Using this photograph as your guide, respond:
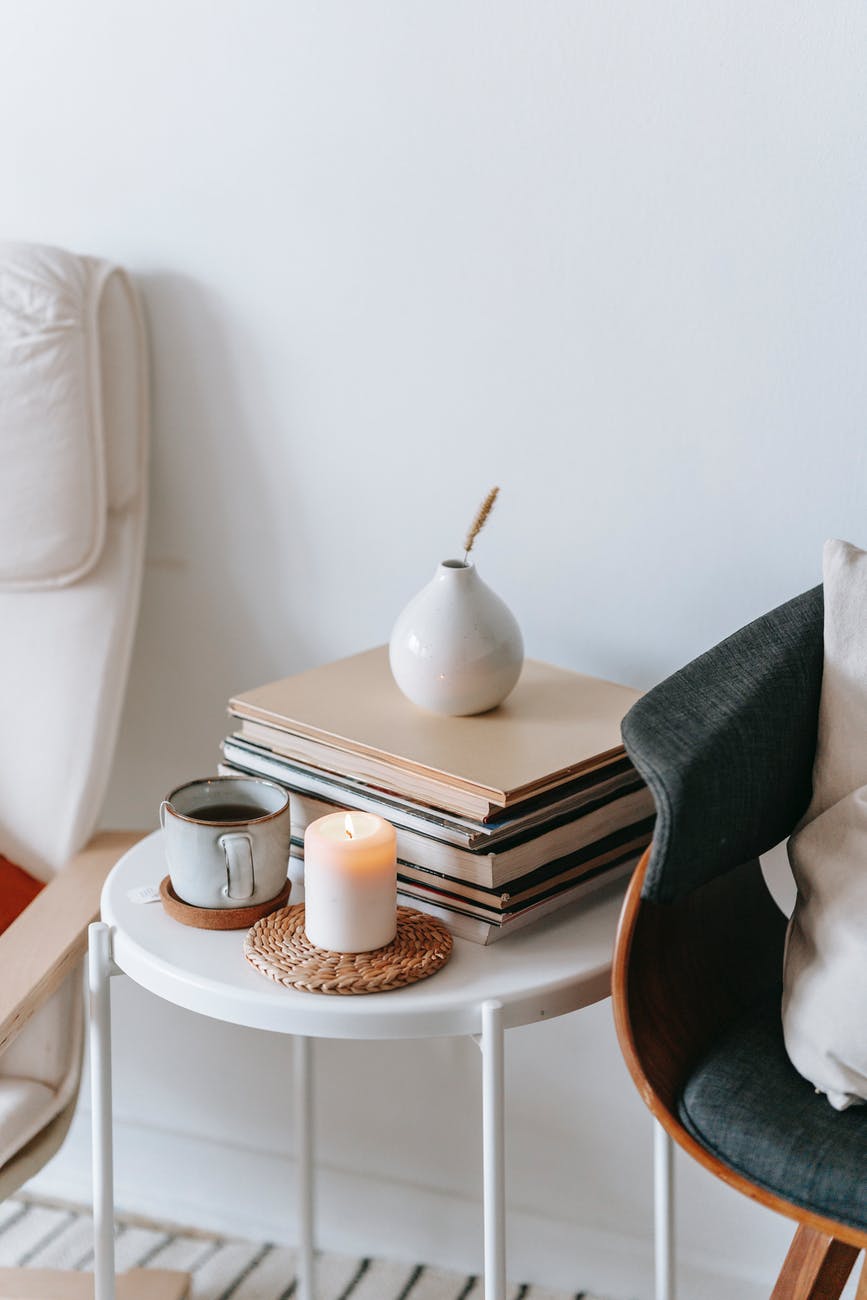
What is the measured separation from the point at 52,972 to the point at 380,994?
32 centimetres

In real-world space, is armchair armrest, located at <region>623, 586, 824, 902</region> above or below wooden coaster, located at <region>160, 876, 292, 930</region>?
above

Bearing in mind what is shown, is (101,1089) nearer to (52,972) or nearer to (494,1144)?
(52,972)

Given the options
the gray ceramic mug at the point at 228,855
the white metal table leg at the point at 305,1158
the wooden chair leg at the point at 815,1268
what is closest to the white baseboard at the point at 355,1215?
the white metal table leg at the point at 305,1158

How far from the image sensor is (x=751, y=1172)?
29.6 inches

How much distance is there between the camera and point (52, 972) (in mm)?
1011

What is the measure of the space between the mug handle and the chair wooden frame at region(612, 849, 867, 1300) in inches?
10.6

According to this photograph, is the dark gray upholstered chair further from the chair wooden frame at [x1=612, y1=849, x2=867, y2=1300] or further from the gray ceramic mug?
the gray ceramic mug

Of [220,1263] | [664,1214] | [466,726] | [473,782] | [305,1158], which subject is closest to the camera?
[473,782]

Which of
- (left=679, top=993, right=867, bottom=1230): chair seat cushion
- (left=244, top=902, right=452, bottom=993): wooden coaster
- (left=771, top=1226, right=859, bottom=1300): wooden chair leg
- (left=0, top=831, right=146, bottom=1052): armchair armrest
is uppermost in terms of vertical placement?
(left=244, top=902, right=452, bottom=993): wooden coaster

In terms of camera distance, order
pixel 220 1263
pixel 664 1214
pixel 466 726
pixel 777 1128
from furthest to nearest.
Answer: pixel 220 1263 < pixel 664 1214 < pixel 466 726 < pixel 777 1128

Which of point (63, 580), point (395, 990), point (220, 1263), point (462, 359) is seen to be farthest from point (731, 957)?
point (220, 1263)

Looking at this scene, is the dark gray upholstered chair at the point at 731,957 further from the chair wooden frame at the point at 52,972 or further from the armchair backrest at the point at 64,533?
the armchair backrest at the point at 64,533

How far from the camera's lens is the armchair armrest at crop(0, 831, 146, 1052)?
97cm

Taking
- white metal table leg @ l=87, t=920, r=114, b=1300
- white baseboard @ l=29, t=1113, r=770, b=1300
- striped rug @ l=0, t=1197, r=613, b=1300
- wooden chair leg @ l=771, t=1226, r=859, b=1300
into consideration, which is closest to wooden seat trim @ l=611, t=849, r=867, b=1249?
wooden chair leg @ l=771, t=1226, r=859, b=1300
